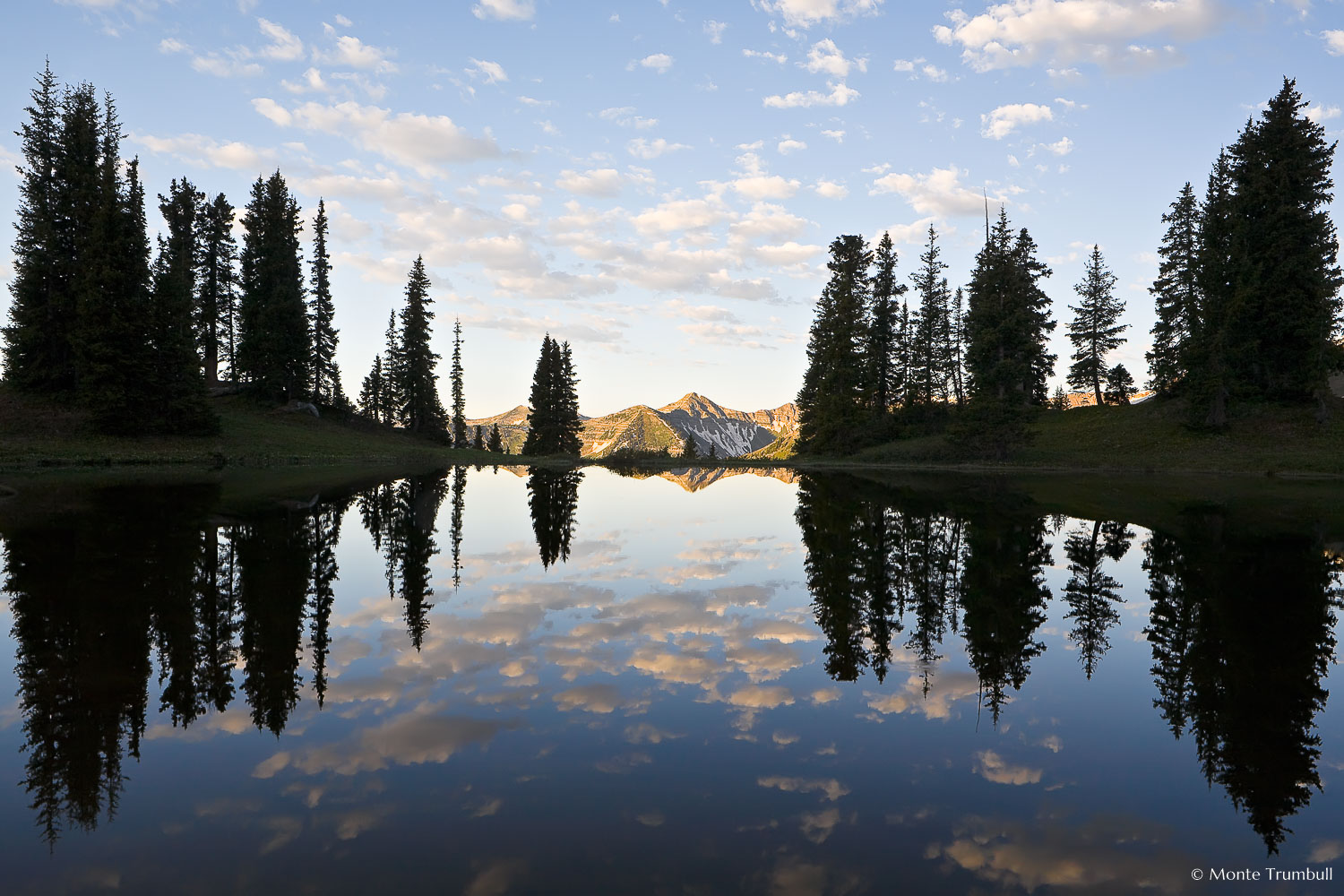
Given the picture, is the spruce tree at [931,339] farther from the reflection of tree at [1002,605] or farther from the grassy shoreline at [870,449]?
the reflection of tree at [1002,605]

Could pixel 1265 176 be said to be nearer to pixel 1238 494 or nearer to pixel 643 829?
pixel 1238 494

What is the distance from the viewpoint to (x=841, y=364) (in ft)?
186

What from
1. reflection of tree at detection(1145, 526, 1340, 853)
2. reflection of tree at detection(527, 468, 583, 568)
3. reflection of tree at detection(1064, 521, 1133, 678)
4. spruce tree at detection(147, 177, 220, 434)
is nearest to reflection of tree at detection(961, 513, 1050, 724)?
reflection of tree at detection(1064, 521, 1133, 678)

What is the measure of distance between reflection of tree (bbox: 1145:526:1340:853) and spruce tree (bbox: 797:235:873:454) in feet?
143

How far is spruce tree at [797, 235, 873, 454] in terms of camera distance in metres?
56.8

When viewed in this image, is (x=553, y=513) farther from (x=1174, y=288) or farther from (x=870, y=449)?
(x=1174, y=288)

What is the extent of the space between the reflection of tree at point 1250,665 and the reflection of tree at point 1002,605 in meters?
1.33

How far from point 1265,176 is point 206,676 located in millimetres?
62481

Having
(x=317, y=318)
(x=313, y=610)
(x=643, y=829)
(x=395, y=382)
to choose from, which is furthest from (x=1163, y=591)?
(x=395, y=382)

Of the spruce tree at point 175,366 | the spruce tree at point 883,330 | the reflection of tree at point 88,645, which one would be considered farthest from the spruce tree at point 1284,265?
the spruce tree at point 175,366

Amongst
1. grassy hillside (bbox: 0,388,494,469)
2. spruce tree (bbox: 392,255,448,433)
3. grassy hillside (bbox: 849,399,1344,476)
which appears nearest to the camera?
grassy hillside (bbox: 0,388,494,469)

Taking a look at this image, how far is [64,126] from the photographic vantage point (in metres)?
44.6

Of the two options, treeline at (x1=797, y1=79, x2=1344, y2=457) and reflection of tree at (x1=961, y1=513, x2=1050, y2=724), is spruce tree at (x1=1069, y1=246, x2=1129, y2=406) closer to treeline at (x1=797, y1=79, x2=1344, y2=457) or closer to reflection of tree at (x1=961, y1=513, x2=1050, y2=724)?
treeline at (x1=797, y1=79, x2=1344, y2=457)

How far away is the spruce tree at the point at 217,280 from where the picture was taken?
60219mm
